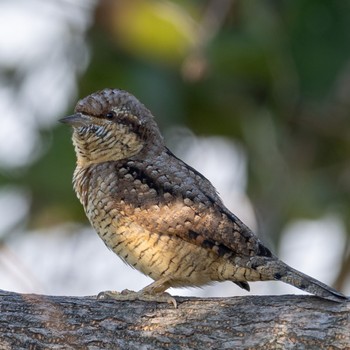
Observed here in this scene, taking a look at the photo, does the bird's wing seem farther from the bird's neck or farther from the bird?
the bird's neck

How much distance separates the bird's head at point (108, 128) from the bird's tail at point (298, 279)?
1016 millimetres

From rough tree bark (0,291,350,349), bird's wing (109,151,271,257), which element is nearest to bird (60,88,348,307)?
bird's wing (109,151,271,257)

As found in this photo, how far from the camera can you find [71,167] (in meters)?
8.88

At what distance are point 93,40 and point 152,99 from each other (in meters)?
1.12

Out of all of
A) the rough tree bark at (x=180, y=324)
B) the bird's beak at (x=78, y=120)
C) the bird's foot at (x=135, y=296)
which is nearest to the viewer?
the rough tree bark at (x=180, y=324)

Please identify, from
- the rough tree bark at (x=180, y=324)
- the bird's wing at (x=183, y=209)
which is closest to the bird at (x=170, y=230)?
the bird's wing at (x=183, y=209)

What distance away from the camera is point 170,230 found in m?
5.24

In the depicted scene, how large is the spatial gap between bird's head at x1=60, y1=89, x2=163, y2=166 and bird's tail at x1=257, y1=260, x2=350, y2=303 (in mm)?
1016

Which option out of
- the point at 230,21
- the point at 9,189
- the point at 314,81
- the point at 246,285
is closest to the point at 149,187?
the point at 246,285

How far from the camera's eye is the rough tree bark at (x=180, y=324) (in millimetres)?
4855

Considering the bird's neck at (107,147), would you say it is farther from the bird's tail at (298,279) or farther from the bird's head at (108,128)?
the bird's tail at (298,279)

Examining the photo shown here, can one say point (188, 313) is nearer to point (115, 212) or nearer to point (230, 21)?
point (115, 212)

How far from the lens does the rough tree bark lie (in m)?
4.86

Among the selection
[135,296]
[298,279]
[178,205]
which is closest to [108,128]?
[178,205]
